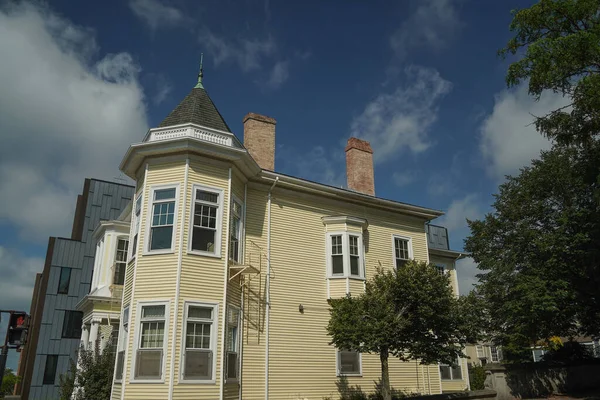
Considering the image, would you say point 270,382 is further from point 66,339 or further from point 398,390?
point 66,339

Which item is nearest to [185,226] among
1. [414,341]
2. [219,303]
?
[219,303]

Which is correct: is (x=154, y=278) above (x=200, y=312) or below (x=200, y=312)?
above

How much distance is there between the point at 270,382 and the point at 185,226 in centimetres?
616

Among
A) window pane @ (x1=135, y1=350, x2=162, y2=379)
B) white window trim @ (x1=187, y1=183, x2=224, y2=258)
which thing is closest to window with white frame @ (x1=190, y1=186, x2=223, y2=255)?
white window trim @ (x1=187, y1=183, x2=224, y2=258)

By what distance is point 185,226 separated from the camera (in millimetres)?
14406

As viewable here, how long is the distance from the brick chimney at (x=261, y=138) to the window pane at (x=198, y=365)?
8446 millimetres

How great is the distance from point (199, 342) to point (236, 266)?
2.58 m

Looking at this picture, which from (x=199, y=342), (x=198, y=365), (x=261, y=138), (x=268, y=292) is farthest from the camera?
(x=261, y=138)

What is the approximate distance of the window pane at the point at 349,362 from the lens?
1791 cm

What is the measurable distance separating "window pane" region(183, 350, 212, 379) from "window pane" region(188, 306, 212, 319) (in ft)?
3.33

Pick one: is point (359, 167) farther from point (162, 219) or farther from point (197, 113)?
point (162, 219)

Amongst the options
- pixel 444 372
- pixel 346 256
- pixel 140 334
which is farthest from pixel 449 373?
pixel 140 334

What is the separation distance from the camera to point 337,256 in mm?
18875

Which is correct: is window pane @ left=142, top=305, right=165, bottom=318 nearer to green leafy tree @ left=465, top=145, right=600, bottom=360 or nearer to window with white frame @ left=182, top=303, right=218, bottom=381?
window with white frame @ left=182, top=303, right=218, bottom=381
